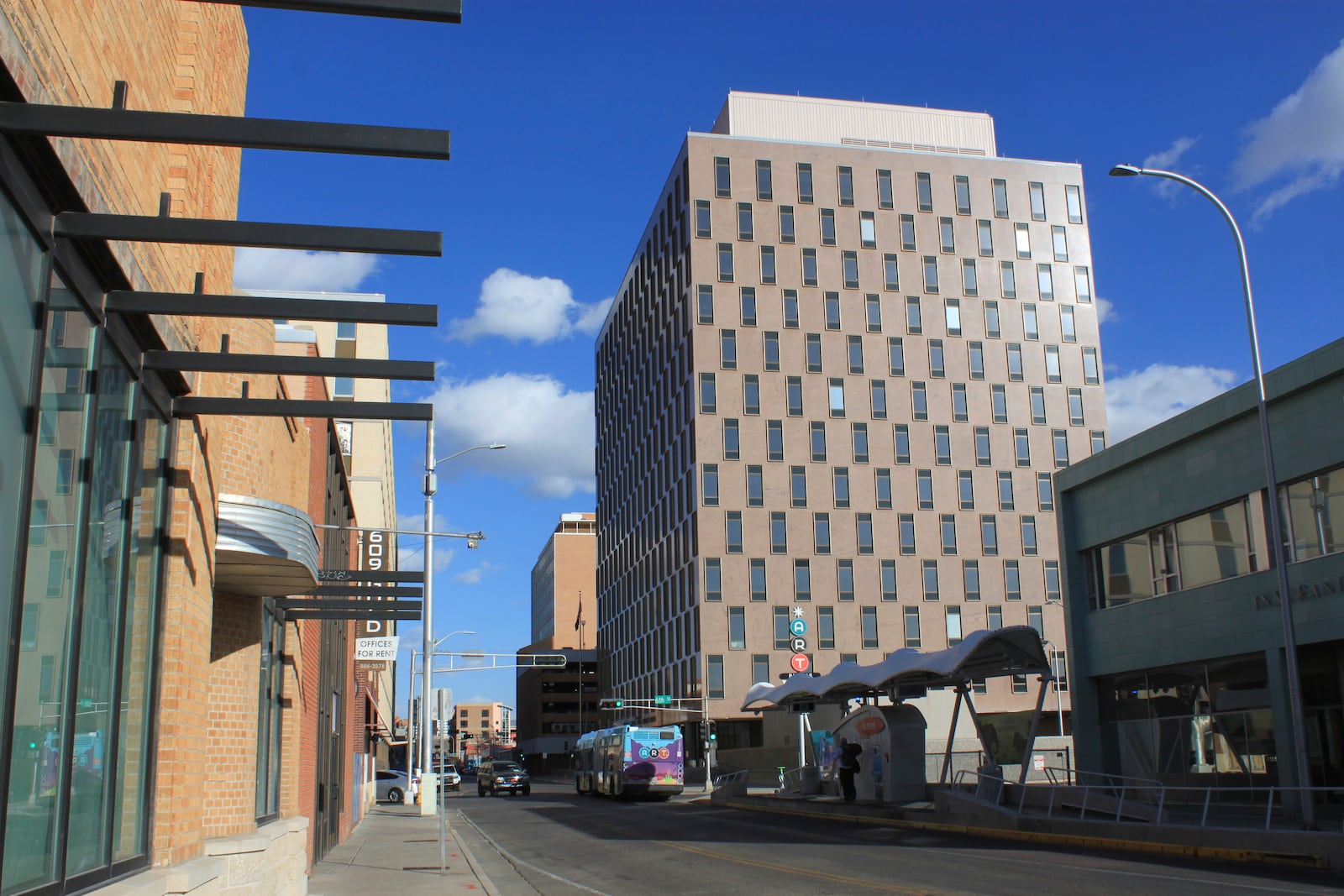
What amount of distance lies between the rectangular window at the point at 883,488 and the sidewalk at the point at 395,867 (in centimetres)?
4757

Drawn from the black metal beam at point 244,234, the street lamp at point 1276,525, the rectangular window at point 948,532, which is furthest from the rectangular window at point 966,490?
the black metal beam at point 244,234

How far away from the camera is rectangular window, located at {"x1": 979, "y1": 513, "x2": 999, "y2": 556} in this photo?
7569 centimetres

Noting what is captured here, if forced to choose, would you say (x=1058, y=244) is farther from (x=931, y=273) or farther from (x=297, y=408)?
(x=297, y=408)

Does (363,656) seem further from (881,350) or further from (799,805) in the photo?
(881,350)

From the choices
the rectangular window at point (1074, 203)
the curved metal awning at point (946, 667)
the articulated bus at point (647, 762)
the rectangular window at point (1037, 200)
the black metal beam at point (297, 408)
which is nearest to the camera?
the black metal beam at point (297, 408)

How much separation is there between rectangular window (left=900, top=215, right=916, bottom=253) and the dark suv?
1611 inches

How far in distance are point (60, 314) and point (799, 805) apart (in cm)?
3084

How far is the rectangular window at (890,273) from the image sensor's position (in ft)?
256

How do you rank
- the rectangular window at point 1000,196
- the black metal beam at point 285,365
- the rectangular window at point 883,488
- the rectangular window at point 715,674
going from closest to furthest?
the black metal beam at point 285,365 < the rectangular window at point 715,674 < the rectangular window at point 883,488 < the rectangular window at point 1000,196

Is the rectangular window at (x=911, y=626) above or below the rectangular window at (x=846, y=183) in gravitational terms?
below

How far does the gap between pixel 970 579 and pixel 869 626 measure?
7.42 meters

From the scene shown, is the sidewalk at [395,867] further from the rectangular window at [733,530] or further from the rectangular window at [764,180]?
the rectangular window at [764,180]

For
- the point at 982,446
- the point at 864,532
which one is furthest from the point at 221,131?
the point at 982,446

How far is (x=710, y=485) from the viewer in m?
73.8
